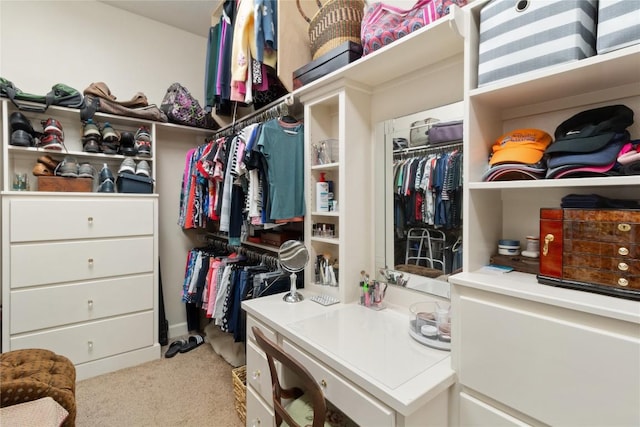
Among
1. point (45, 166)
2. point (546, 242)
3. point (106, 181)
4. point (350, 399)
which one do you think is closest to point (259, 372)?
point (350, 399)

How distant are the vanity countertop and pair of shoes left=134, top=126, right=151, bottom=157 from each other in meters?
1.80

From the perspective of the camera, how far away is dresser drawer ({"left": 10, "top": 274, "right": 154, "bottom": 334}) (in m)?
2.07

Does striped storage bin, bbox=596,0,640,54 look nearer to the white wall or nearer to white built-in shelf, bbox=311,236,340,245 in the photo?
white built-in shelf, bbox=311,236,340,245

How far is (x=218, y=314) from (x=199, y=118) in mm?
1853

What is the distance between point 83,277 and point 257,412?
69.0 inches

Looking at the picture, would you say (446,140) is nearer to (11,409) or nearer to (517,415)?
(517,415)

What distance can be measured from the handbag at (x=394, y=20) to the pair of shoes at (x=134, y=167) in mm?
2075

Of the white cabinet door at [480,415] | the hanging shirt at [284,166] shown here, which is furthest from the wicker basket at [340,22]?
the white cabinet door at [480,415]

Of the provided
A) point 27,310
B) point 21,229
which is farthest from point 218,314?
point 21,229

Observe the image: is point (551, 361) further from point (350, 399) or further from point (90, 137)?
point (90, 137)

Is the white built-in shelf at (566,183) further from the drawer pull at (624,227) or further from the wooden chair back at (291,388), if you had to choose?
the wooden chair back at (291,388)

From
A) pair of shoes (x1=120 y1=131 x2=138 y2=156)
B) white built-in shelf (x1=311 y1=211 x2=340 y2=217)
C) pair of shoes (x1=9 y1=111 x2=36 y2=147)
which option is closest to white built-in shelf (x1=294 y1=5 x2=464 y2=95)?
white built-in shelf (x1=311 y1=211 x2=340 y2=217)

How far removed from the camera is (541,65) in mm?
862

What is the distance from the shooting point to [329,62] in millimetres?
1562
